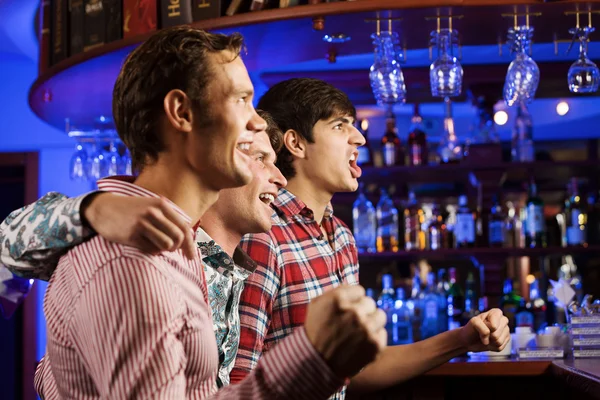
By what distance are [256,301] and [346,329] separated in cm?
112

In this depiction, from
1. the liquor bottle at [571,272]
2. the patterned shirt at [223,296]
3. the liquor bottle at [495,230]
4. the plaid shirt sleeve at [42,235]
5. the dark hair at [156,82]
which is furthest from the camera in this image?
the liquor bottle at [571,272]

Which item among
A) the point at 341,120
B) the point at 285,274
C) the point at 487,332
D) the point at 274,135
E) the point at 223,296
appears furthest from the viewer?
the point at 341,120

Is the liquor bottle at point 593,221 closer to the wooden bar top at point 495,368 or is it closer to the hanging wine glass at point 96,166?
the wooden bar top at point 495,368

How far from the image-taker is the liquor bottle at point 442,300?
180 inches

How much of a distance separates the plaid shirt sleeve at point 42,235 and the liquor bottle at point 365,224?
359 centimetres

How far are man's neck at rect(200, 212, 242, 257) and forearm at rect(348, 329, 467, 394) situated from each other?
49 cm

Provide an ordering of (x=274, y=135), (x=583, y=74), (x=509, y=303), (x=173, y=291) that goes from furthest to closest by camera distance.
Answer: (x=509, y=303), (x=583, y=74), (x=274, y=135), (x=173, y=291)

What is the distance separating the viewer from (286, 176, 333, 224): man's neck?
247 centimetres

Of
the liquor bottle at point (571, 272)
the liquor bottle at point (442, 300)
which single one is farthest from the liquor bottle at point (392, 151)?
the liquor bottle at point (571, 272)

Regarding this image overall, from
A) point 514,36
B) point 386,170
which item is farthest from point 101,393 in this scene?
point 386,170

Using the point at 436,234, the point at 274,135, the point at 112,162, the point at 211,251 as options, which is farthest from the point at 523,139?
the point at 211,251

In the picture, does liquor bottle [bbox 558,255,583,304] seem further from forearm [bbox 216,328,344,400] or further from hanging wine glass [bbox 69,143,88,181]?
forearm [bbox 216,328,344,400]

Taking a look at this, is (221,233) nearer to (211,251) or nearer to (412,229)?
(211,251)

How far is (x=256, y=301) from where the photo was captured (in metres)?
2.06
